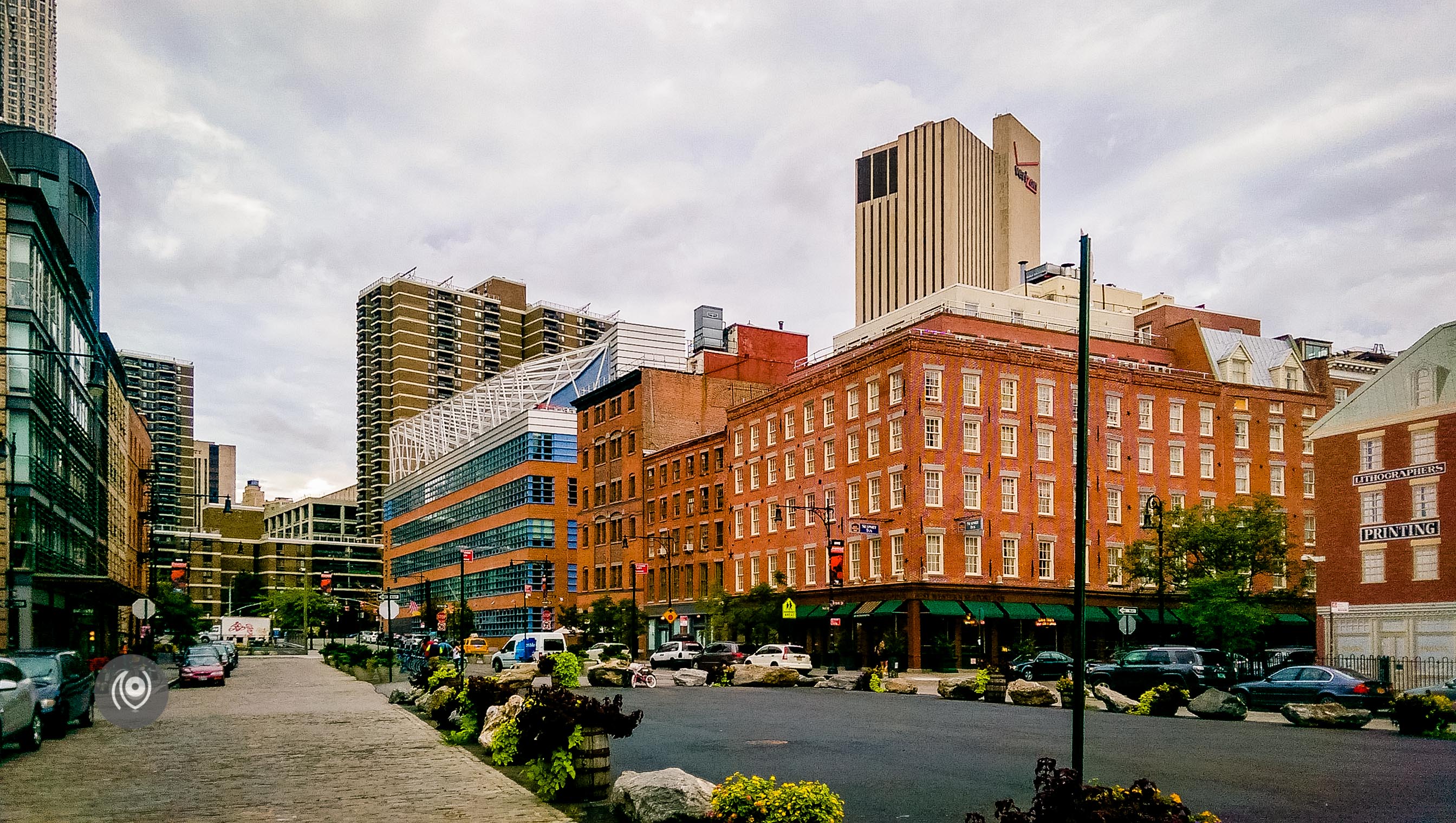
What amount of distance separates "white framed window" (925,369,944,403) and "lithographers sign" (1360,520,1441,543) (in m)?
21.2

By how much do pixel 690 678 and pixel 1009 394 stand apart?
90.5ft

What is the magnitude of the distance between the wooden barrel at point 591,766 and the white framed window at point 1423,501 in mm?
42294

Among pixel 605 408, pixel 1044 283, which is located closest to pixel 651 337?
pixel 605 408

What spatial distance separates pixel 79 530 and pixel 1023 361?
49394 millimetres

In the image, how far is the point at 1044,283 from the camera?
10488 cm

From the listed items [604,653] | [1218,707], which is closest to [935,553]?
[604,653]

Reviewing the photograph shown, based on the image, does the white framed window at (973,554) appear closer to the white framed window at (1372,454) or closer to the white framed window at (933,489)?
the white framed window at (933,489)

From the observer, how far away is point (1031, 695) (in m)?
33.4

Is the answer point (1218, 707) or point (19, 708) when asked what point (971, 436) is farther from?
point (19, 708)

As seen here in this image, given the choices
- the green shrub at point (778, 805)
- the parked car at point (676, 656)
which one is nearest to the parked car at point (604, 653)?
the parked car at point (676, 656)

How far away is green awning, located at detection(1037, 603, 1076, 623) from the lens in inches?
2527

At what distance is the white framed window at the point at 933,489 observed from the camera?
62.2m

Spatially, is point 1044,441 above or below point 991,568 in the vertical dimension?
above

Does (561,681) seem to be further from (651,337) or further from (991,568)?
(651,337)
